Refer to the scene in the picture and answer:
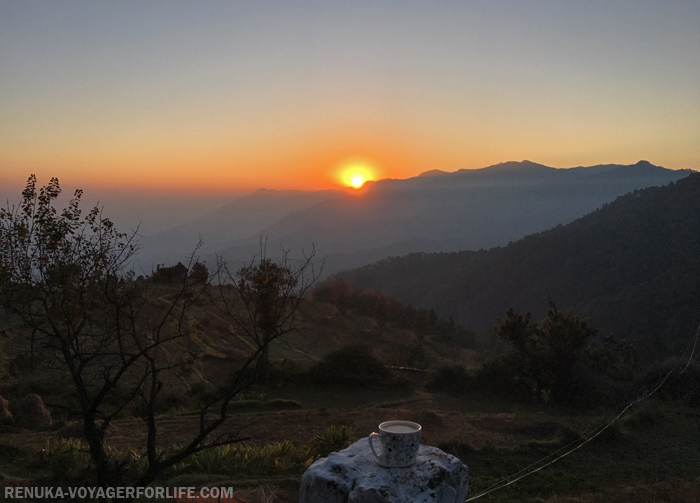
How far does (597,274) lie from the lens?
59312 mm

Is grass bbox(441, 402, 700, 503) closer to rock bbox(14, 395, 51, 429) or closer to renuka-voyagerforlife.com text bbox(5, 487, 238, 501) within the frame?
renuka-voyagerforlife.com text bbox(5, 487, 238, 501)

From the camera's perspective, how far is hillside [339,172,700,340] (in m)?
44.0

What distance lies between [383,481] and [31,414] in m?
11.3

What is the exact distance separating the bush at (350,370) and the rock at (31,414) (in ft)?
30.4

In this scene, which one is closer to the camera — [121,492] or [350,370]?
[121,492]

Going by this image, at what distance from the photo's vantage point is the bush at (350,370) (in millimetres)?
17641

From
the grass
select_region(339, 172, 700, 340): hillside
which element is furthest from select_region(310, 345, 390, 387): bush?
select_region(339, 172, 700, 340): hillside

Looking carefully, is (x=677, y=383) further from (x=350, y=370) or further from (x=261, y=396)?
(x=261, y=396)

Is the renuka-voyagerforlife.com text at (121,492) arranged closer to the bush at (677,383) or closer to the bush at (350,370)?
the bush at (350,370)

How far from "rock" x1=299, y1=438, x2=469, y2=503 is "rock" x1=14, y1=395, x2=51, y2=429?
10.5 metres

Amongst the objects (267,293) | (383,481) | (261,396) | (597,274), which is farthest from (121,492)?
(597,274)

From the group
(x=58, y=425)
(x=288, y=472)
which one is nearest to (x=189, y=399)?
(x=58, y=425)

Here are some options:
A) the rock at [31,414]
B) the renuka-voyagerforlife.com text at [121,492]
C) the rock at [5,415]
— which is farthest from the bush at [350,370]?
the renuka-voyagerforlife.com text at [121,492]

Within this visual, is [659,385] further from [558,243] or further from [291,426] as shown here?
[558,243]
